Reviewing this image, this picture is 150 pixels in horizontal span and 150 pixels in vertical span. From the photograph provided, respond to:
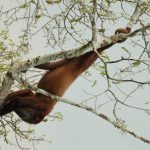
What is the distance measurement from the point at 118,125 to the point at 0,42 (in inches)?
213

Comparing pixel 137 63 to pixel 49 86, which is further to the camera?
pixel 49 86

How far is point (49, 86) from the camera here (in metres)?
5.74

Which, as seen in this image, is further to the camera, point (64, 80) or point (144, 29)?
point (64, 80)

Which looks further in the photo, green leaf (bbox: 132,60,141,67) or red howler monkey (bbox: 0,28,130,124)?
red howler monkey (bbox: 0,28,130,124)

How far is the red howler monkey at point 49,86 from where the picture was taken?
574 cm

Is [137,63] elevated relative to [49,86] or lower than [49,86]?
lower

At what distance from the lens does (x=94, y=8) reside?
4793 millimetres

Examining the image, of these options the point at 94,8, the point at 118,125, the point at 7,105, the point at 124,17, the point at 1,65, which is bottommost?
the point at 118,125

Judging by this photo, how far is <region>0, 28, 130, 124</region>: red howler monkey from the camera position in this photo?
5739 mm

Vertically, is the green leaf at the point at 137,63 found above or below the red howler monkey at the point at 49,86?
below

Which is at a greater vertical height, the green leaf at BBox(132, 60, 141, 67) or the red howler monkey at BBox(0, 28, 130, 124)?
the red howler monkey at BBox(0, 28, 130, 124)

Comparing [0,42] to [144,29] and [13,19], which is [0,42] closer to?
[13,19]

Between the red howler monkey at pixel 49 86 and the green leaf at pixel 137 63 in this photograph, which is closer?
the green leaf at pixel 137 63

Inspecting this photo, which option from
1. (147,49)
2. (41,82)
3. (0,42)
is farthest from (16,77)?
(0,42)
